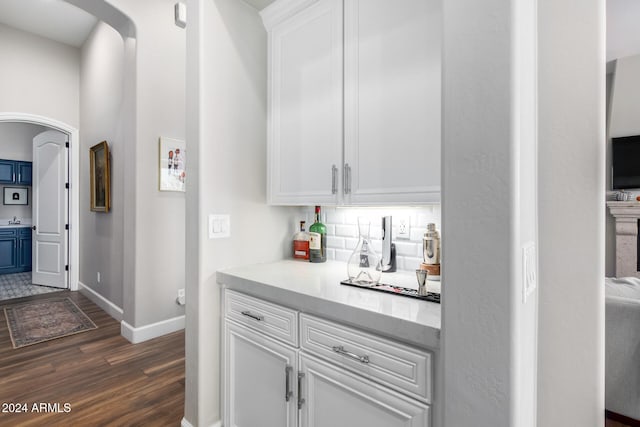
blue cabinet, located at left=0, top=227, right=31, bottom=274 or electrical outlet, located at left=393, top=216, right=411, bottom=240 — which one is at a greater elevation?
electrical outlet, located at left=393, top=216, right=411, bottom=240

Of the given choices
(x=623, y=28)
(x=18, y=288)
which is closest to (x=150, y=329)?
(x=18, y=288)

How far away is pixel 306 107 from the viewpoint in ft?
5.74

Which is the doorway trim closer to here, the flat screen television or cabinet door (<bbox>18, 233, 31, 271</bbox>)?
cabinet door (<bbox>18, 233, 31, 271</bbox>)

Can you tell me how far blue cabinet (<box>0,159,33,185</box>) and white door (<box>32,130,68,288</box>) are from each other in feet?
5.45

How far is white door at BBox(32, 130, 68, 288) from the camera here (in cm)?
479

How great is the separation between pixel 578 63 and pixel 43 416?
319cm

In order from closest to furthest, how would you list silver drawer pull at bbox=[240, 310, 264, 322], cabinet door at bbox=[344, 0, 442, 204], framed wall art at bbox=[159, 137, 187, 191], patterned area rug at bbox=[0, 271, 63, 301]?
cabinet door at bbox=[344, 0, 442, 204]
silver drawer pull at bbox=[240, 310, 264, 322]
framed wall art at bbox=[159, 137, 187, 191]
patterned area rug at bbox=[0, 271, 63, 301]

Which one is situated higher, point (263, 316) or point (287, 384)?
point (263, 316)

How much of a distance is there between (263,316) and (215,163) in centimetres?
83

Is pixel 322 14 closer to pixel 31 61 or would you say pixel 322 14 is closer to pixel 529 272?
pixel 529 272

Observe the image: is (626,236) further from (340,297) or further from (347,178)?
(340,297)

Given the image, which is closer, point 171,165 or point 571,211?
point 571,211

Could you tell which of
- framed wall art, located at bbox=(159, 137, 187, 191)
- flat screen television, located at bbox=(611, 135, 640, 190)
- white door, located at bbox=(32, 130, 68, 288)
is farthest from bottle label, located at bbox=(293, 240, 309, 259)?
flat screen television, located at bbox=(611, 135, 640, 190)

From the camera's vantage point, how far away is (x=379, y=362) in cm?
106
